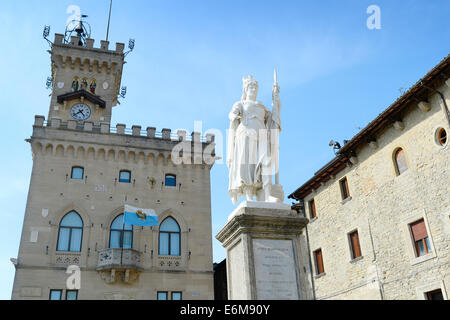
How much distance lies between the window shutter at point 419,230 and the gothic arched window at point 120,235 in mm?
→ 16549

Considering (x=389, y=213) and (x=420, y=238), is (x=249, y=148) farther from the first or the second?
(x=389, y=213)

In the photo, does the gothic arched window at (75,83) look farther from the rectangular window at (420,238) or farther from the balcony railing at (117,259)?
the rectangular window at (420,238)

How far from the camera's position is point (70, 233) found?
25.8 meters

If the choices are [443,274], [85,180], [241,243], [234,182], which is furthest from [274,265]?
[85,180]

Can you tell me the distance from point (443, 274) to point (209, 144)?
18.1 meters

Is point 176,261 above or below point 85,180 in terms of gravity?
below

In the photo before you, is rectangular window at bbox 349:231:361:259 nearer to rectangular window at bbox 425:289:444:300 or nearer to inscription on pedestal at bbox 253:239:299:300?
rectangular window at bbox 425:289:444:300

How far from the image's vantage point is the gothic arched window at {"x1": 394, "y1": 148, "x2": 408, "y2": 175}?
20609 millimetres

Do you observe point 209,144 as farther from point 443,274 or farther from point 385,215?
point 443,274

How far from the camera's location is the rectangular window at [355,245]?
77.5 feet

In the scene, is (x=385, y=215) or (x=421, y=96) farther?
(x=385, y=215)

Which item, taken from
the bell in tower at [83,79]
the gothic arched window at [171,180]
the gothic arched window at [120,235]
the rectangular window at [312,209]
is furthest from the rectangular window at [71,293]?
the rectangular window at [312,209]

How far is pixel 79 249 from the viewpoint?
1007 inches
